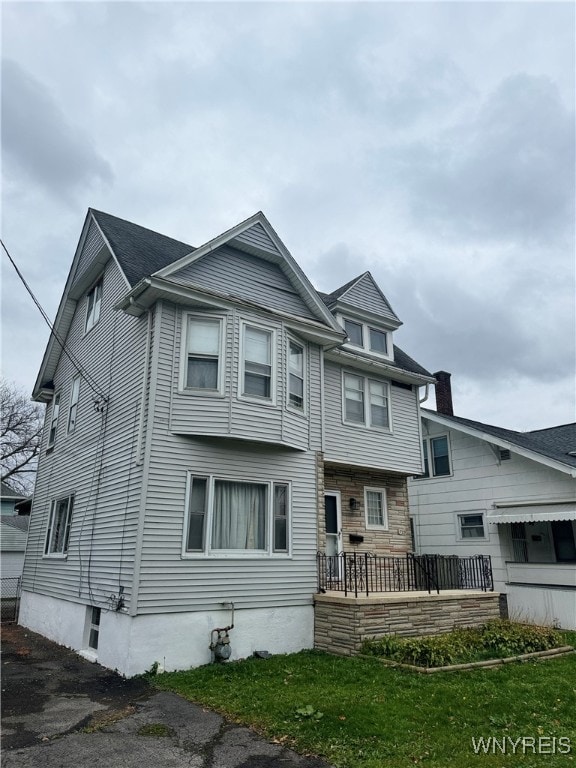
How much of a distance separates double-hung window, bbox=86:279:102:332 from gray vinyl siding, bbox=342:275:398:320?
6580 mm

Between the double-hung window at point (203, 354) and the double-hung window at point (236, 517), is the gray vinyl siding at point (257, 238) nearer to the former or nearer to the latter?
the double-hung window at point (203, 354)

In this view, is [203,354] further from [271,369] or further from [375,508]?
[375,508]

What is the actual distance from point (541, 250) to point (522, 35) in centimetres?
1428

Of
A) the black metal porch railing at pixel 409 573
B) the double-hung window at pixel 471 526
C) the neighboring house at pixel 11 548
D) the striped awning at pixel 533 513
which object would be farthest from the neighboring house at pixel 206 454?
the neighboring house at pixel 11 548

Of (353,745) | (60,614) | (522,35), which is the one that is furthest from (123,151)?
(353,745)

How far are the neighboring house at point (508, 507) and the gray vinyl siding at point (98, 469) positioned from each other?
34.7 feet

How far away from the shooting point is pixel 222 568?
32.0ft

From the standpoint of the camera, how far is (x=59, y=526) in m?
13.7

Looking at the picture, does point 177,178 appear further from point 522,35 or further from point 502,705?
point 502,705

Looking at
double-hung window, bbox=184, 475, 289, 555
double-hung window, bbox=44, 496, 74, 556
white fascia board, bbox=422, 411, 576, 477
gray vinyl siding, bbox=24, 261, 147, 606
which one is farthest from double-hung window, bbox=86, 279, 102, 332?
white fascia board, bbox=422, 411, 576, 477

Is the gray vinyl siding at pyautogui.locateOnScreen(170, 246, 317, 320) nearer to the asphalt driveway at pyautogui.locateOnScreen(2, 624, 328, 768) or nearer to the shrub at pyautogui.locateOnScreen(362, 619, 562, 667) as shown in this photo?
the asphalt driveway at pyautogui.locateOnScreen(2, 624, 328, 768)

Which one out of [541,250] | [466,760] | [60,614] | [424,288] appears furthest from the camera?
[424,288]

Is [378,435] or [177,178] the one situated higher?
[177,178]

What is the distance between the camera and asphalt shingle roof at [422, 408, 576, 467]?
15258mm
